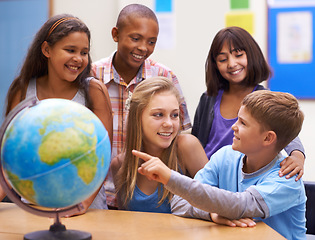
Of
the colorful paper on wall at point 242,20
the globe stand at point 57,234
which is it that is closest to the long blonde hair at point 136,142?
the globe stand at point 57,234

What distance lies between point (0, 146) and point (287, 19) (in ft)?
9.24

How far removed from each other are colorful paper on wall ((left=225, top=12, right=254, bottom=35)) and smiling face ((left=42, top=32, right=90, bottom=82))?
185cm

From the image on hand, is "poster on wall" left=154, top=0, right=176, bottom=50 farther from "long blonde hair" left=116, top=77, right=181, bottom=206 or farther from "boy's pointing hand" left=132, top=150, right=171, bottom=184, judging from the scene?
"boy's pointing hand" left=132, top=150, right=171, bottom=184

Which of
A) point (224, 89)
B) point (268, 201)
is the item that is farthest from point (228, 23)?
point (268, 201)

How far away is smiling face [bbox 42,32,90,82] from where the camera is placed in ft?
6.30

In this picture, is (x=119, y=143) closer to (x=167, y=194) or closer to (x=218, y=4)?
(x=167, y=194)

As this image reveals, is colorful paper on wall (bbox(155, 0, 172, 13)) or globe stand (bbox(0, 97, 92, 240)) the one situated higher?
colorful paper on wall (bbox(155, 0, 172, 13))

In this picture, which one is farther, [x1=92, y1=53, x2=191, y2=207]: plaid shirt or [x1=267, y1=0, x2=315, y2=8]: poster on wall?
[x1=267, y1=0, x2=315, y2=8]: poster on wall

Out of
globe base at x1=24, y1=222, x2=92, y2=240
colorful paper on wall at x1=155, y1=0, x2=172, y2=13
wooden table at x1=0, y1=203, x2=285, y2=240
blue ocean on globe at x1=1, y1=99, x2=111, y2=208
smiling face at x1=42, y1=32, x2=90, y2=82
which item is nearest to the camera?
blue ocean on globe at x1=1, y1=99, x2=111, y2=208

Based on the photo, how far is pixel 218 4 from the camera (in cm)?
353

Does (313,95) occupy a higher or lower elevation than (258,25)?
lower

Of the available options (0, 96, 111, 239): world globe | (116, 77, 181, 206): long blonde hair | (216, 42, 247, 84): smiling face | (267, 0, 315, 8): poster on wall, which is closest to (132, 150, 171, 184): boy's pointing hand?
(0, 96, 111, 239): world globe

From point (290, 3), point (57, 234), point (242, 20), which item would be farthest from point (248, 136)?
point (290, 3)

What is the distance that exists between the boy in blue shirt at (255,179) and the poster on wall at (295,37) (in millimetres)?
1850
